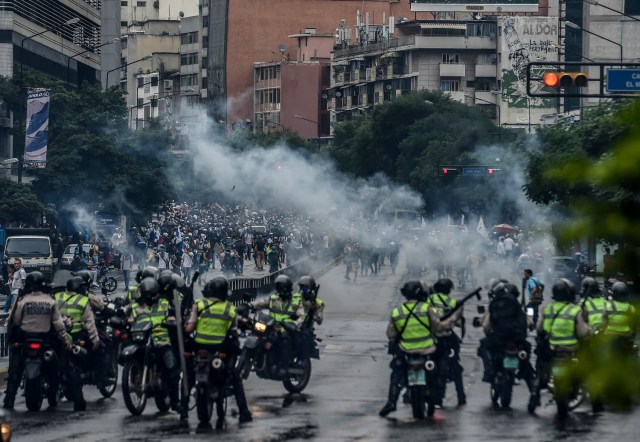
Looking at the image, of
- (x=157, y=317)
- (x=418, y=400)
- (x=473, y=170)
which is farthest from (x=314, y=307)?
(x=473, y=170)

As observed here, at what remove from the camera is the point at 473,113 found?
99.1 metres

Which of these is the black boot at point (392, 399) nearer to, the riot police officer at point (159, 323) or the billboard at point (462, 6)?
the riot police officer at point (159, 323)

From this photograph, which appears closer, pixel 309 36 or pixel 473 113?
pixel 473 113

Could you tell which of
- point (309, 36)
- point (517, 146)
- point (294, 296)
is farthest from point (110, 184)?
point (309, 36)

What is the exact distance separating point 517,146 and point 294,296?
59.5m

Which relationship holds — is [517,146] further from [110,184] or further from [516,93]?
[516,93]

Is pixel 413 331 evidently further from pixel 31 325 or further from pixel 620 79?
pixel 620 79

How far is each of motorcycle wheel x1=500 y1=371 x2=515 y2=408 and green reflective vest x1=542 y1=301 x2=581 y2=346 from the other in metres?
0.99

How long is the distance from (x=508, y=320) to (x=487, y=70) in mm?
114487

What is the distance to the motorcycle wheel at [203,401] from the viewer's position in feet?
47.4

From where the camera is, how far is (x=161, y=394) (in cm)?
1577

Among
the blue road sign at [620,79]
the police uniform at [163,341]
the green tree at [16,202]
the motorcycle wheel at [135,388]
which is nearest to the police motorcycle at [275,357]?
the police uniform at [163,341]

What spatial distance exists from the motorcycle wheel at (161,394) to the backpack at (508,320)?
3615 millimetres

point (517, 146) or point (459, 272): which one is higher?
point (517, 146)
